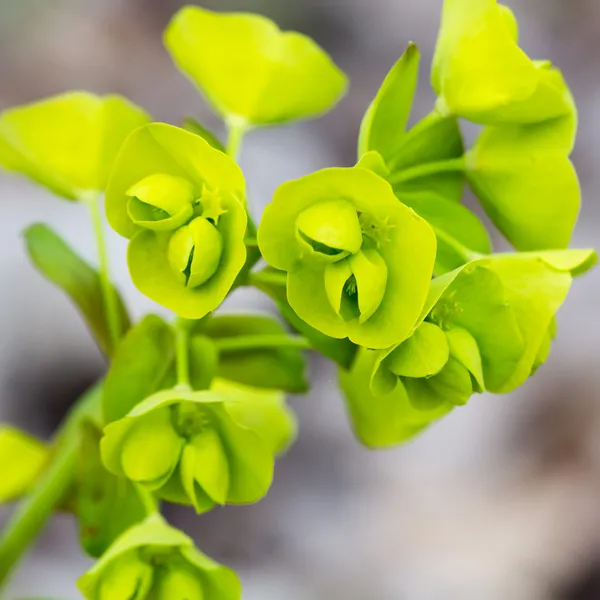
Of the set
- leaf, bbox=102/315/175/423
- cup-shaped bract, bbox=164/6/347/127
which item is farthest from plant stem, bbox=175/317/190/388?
cup-shaped bract, bbox=164/6/347/127

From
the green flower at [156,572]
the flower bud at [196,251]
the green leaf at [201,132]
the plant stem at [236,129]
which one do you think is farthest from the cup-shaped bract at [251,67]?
the green flower at [156,572]

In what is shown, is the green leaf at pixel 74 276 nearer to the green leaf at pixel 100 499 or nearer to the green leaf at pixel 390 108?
the green leaf at pixel 100 499

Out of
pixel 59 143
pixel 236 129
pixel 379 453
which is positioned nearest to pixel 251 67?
pixel 236 129

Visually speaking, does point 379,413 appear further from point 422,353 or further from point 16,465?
point 16,465

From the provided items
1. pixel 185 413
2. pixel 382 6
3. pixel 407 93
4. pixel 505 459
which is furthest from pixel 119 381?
pixel 382 6

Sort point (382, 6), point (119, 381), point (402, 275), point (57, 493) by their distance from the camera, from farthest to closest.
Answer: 1. point (382, 6)
2. point (57, 493)
3. point (119, 381)
4. point (402, 275)

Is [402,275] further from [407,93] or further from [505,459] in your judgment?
[505,459]
